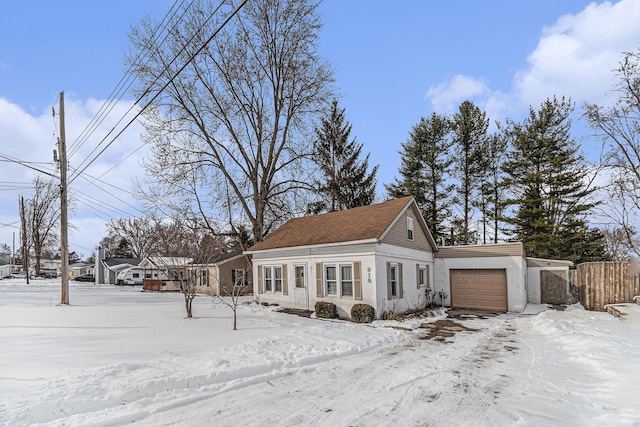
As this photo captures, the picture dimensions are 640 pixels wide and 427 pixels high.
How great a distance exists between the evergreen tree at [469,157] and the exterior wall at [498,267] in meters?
12.6

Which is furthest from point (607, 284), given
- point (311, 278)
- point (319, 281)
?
point (311, 278)

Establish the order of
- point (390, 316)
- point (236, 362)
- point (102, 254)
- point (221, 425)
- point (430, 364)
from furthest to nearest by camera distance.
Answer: point (102, 254) → point (390, 316) → point (430, 364) → point (236, 362) → point (221, 425)

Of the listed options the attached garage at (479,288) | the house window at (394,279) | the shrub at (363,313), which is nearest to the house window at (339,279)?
the shrub at (363,313)

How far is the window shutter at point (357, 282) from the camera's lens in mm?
14047

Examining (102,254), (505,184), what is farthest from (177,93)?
(102,254)

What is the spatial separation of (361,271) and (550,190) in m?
21.2

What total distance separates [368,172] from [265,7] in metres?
15.6

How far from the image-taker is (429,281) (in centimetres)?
1877

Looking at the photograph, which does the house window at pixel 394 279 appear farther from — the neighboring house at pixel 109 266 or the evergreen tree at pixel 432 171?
the neighboring house at pixel 109 266

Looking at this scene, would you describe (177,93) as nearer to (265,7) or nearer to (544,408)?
(265,7)

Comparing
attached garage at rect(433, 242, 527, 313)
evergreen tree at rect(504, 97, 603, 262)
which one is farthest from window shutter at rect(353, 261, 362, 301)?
evergreen tree at rect(504, 97, 603, 262)

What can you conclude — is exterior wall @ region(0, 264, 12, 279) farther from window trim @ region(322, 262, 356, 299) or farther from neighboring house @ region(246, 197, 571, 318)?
window trim @ region(322, 262, 356, 299)

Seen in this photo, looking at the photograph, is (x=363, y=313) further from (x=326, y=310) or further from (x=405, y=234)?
(x=405, y=234)

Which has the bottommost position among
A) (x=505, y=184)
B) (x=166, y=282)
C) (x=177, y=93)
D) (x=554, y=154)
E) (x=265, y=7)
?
(x=166, y=282)
